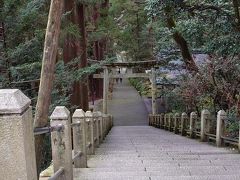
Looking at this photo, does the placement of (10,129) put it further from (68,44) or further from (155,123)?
(155,123)

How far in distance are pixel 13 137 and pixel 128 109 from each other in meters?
28.9

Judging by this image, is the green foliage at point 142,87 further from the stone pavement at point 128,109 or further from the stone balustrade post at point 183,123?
the stone balustrade post at point 183,123

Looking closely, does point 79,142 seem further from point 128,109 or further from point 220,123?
point 128,109

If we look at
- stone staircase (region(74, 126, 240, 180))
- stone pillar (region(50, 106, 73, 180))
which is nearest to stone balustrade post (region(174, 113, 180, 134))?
stone staircase (region(74, 126, 240, 180))

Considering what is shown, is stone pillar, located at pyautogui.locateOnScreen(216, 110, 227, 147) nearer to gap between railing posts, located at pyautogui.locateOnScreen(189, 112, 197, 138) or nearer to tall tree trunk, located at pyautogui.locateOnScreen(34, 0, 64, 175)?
gap between railing posts, located at pyautogui.locateOnScreen(189, 112, 197, 138)

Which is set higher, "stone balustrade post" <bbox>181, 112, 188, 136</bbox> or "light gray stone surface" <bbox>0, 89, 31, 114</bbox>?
"light gray stone surface" <bbox>0, 89, 31, 114</bbox>

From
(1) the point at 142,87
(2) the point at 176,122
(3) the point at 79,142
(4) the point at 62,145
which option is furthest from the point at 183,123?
(1) the point at 142,87

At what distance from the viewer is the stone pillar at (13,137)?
236cm

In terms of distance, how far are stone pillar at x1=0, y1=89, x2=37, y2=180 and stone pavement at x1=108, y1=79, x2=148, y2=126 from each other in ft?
79.7

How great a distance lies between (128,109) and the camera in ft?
102

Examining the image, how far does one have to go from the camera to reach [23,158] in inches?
95.1

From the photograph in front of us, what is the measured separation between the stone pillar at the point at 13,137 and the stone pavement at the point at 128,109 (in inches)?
957

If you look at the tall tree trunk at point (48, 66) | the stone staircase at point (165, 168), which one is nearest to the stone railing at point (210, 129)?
the stone staircase at point (165, 168)

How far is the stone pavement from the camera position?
2733cm
